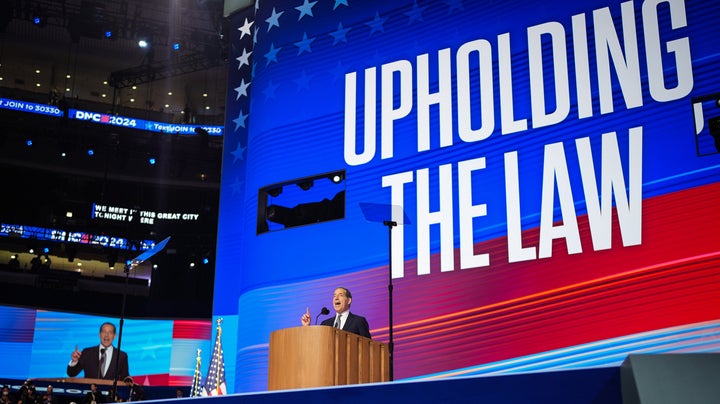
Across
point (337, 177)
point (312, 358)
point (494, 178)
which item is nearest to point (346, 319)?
point (312, 358)

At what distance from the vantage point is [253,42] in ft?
37.6

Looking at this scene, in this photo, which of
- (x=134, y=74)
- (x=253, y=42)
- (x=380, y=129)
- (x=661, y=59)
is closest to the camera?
(x=661, y=59)

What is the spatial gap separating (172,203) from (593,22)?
19.9m

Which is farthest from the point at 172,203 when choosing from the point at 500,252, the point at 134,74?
the point at 500,252

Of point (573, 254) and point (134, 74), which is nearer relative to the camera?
point (573, 254)

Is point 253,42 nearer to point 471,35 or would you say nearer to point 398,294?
point 471,35

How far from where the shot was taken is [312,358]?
557 cm

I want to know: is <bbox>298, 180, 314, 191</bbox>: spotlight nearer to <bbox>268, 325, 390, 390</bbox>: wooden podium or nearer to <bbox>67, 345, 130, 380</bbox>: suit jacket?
<bbox>268, 325, 390, 390</bbox>: wooden podium

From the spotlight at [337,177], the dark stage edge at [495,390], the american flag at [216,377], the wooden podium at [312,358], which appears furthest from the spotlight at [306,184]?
the dark stage edge at [495,390]

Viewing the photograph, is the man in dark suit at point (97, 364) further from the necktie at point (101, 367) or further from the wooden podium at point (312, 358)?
the wooden podium at point (312, 358)

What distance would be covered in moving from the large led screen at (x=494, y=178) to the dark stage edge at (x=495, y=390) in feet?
14.1

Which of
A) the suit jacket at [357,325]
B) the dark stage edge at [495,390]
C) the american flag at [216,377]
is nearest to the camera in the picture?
the dark stage edge at [495,390]

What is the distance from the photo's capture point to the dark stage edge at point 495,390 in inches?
105

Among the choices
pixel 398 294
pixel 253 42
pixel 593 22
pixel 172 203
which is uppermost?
pixel 172 203
